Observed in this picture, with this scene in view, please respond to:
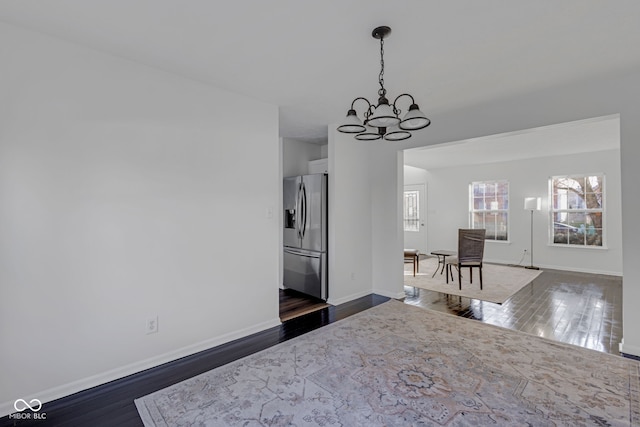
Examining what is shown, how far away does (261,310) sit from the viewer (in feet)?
10.6

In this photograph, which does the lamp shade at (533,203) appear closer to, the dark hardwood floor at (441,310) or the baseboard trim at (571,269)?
the baseboard trim at (571,269)

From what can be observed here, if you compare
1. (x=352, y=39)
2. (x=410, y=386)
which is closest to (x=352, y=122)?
(x=352, y=39)

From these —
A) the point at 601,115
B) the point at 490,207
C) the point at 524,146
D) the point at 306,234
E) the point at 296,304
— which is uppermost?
the point at 524,146

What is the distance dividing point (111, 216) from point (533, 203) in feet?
25.4

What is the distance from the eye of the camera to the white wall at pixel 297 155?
4961 mm

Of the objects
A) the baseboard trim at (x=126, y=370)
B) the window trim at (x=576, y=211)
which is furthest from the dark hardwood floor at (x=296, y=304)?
the window trim at (x=576, y=211)

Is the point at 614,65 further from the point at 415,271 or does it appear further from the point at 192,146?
the point at 415,271

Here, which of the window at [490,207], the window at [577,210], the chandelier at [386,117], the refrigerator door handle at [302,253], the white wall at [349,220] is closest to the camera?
the chandelier at [386,117]

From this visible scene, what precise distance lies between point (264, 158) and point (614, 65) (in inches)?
129

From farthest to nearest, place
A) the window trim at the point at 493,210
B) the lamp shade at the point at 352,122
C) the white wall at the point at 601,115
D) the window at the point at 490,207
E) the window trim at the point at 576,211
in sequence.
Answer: the window at the point at 490,207 → the window trim at the point at 493,210 → the window trim at the point at 576,211 → the white wall at the point at 601,115 → the lamp shade at the point at 352,122

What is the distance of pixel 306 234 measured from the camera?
14.4ft

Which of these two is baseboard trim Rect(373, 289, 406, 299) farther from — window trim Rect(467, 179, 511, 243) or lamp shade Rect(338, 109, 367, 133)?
window trim Rect(467, 179, 511, 243)

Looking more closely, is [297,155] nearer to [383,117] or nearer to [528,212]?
[383,117]

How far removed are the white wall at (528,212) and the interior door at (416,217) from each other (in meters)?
0.21
